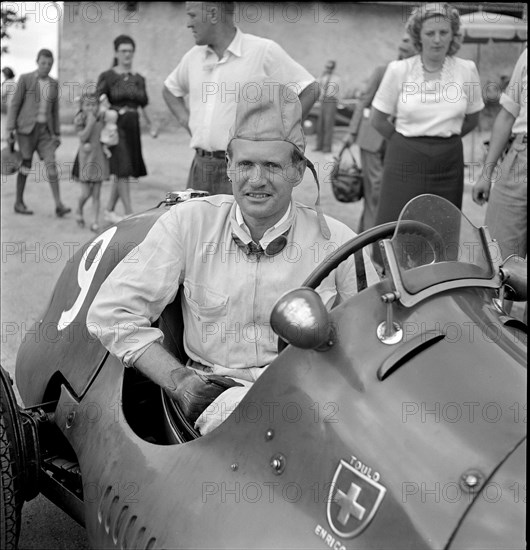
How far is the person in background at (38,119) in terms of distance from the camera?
884 cm

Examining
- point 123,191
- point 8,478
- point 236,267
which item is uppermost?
point 236,267

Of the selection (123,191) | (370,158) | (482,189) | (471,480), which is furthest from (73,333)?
(123,191)

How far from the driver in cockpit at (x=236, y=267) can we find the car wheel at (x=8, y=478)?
15.1 inches

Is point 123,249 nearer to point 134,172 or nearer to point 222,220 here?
point 222,220

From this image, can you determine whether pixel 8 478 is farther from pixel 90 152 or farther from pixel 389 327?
pixel 90 152

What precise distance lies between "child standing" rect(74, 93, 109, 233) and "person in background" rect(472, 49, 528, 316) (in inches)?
178

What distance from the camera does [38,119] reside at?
889cm

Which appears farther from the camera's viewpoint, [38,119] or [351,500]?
[38,119]

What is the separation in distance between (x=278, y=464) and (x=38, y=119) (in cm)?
765

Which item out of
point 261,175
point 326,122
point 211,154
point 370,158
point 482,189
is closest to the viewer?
point 261,175

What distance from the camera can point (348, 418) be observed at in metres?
1.90

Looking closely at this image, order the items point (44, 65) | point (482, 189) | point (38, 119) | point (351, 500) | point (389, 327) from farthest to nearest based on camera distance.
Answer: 1. point (44, 65)
2. point (38, 119)
3. point (482, 189)
4. point (389, 327)
5. point (351, 500)

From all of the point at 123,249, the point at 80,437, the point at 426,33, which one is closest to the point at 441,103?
the point at 426,33

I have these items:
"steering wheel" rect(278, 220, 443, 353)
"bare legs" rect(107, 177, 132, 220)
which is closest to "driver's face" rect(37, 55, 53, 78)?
"bare legs" rect(107, 177, 132, 220)
